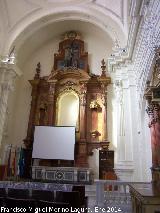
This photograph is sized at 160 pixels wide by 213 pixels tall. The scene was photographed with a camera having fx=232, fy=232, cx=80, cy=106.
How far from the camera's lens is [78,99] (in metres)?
10.8

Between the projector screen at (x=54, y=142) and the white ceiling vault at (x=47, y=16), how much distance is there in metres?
4.13

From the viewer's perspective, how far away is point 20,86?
11492 mm

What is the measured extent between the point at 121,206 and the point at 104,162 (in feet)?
13.7

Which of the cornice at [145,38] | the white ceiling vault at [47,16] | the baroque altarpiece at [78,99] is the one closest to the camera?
the cornice at [145,38]

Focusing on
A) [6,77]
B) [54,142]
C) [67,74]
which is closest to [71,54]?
[67,74]

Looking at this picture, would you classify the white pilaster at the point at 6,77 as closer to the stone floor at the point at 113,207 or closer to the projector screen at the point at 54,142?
the projector screen at the point at 54,142

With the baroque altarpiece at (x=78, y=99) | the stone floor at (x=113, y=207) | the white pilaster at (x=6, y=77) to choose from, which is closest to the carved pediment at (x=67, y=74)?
the baroque altarpiece at (x=78, y=99)

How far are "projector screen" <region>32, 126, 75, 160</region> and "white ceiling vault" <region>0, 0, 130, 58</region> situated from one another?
4126mm

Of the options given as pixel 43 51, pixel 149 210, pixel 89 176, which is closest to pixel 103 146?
pixel 89 176

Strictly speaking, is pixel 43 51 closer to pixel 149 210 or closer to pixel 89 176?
pixel 89 176

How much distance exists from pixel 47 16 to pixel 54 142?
590 centimetres

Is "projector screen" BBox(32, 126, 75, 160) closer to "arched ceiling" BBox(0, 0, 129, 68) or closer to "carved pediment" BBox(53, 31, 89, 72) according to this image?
"carved pediment" BBox(53, 31, 89, 72)

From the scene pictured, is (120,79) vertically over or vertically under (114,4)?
under

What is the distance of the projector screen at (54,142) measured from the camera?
9570 millimetres
